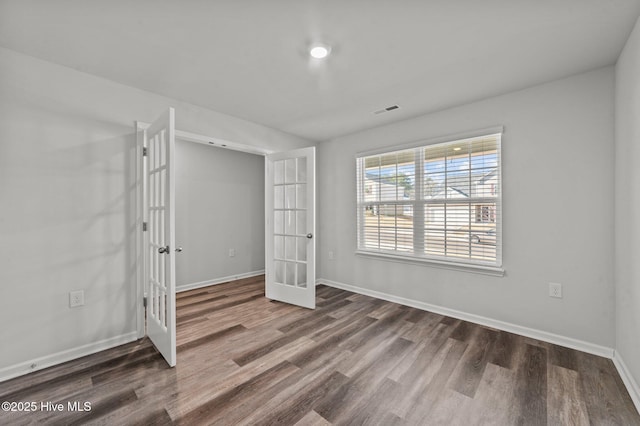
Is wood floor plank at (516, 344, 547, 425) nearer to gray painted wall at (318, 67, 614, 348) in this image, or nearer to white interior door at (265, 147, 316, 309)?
gray painted wall at (318, 67, 614, 348)

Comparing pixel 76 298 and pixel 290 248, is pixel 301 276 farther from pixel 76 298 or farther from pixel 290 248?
pixel 76 298

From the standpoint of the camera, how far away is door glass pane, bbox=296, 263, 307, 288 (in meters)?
3.53

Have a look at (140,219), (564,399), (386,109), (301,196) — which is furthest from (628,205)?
(140,219)

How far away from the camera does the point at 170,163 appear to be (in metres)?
2.09

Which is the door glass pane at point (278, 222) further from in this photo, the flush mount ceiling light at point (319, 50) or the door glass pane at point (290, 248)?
the flush mount ceiling light at point (319, 50)

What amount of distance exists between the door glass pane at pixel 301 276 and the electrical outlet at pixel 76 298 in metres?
2.12

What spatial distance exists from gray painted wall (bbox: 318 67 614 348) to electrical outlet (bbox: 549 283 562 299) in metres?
0.04

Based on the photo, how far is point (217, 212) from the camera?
469 centimetres

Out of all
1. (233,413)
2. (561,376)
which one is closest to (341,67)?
(233,413)

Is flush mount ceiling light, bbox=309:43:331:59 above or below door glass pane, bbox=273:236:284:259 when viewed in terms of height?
above

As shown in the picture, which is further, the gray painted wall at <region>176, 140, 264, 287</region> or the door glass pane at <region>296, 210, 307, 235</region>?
the gray painted wall at <region>176, 140, 264, 287</region>

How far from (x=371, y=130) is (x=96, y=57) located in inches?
119

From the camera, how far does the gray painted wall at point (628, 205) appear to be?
1754 millimetres

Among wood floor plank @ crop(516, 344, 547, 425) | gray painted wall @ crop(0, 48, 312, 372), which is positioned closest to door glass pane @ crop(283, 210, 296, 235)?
gray painted wall @ crop(0, 48, 312, 372)
